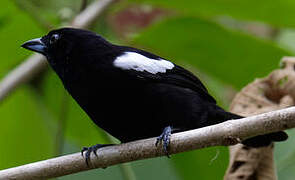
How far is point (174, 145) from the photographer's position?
290 centimetres

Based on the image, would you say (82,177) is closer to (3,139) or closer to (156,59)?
(3,139)

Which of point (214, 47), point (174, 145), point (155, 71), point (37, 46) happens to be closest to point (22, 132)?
point (37, 46)

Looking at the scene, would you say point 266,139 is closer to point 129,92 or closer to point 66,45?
point 129,92

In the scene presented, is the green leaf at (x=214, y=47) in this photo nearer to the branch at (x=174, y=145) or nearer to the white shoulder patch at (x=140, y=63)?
the white shoulder patch at (x=140, y=63)

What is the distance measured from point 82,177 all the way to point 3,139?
0.93m

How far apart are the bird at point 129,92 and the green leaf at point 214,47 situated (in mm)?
783

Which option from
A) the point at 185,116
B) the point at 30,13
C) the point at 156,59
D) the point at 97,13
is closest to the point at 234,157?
the point at 185,116

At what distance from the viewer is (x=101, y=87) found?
3.42 metres

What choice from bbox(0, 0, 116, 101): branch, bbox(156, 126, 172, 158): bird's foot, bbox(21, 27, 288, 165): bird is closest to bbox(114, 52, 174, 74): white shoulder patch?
bbox(21, 27, 288, 165): bird

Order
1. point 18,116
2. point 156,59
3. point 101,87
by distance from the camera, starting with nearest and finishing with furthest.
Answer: point 101,87 < point 156,59 < point 18,116

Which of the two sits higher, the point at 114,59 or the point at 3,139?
the point at 3,139

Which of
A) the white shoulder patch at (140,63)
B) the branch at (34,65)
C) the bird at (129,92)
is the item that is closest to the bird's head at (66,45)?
the bird at (129,92)

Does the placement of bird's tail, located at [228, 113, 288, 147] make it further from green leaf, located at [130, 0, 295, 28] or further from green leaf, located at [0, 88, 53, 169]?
green leaf, located at [0, 88, 53, 169]

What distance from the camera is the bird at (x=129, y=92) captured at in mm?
3418
